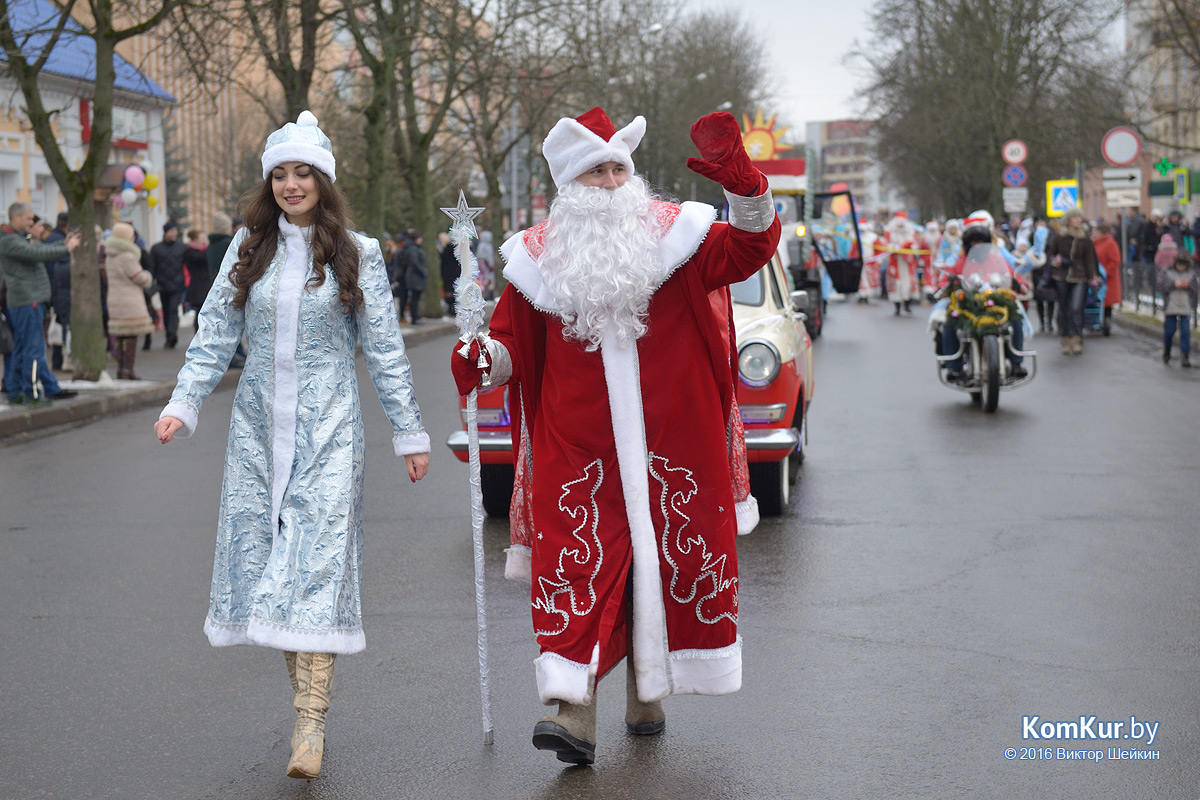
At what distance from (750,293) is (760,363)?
1.12 m

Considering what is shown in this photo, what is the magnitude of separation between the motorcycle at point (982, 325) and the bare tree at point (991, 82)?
2762 centimetres

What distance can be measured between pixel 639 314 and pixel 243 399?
1194 millimetres

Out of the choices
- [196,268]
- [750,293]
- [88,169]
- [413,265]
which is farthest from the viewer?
[413,265]

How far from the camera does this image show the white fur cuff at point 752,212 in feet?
13.8

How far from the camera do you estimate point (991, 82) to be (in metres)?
43.3

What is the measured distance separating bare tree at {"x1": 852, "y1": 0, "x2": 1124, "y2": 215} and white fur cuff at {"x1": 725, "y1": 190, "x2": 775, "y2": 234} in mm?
37409

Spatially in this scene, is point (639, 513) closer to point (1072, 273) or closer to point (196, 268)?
point (1072, 273)

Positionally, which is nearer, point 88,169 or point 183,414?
point 183,414

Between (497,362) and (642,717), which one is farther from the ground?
(497,362)

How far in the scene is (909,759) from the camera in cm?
441

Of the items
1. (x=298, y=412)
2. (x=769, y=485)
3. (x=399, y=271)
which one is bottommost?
(x=769, y=485)

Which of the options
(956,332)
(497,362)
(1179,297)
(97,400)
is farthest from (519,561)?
(1179,297)

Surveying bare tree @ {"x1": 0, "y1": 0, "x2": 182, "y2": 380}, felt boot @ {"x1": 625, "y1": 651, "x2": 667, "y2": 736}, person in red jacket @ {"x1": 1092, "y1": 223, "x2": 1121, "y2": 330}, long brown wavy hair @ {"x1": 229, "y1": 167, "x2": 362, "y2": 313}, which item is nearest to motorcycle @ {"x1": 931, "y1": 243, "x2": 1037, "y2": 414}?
bare tree @ {"x1": 0, "y1": 0, "x2": 182, "y2": 380}

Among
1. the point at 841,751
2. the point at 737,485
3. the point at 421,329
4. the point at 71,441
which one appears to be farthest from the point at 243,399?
the point at 421,329
